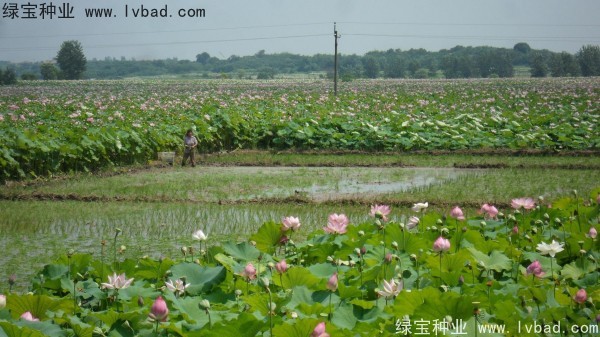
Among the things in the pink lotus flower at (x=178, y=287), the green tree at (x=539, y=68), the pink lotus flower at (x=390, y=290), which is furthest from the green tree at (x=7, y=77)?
the pink lotus flower at (x=390, y=290)

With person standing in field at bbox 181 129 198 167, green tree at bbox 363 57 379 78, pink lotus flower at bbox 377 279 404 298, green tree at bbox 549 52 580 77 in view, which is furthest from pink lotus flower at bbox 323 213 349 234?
green tree at bbox 363 57 379 78

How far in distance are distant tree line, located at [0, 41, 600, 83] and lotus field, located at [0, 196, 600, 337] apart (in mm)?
64170

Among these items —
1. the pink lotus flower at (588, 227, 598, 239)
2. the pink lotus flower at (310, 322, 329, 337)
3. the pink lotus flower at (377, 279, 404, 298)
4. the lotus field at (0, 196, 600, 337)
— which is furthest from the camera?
the pink lotus flower at (588, 227, 598, 239)

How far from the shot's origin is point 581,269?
11.7 ft

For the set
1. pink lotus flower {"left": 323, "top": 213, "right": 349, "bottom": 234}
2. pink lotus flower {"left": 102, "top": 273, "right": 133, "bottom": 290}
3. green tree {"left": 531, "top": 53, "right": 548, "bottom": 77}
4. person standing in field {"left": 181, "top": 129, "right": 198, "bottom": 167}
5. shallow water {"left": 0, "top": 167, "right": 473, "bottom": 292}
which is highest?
green tree {"left": 531, "top": 53, "right": 548, "bottom": 77}

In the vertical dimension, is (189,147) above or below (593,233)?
below

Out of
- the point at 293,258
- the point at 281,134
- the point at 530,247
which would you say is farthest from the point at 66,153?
the point at 530,247

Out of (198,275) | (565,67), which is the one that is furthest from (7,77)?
(565,67)

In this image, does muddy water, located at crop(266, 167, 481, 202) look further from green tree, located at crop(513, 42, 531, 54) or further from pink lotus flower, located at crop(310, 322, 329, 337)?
green tree, located at crop(513, 42, 531, 54)

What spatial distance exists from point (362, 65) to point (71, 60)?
43.5 meters

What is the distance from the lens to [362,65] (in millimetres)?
100562

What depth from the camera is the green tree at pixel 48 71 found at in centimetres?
7138

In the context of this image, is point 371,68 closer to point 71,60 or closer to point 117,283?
point 71,60

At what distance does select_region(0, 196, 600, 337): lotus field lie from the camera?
2.61 metres
